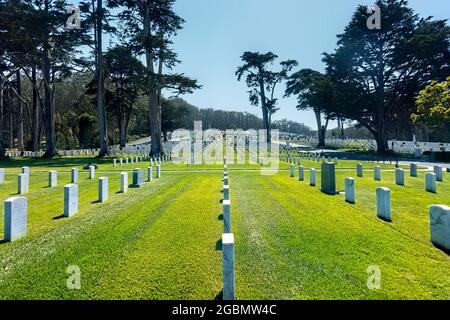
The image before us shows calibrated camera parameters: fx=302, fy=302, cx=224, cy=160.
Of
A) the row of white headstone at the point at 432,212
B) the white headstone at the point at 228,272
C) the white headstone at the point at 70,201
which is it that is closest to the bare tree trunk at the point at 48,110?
the white headstone at the point at 70,201

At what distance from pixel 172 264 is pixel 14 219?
12.5ft

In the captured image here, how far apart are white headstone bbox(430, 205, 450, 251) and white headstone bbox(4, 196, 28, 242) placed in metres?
8.73

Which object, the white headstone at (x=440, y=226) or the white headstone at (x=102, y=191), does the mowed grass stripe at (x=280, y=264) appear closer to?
the white headstone at (x=440, y=226)

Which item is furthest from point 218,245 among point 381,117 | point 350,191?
point 381,117

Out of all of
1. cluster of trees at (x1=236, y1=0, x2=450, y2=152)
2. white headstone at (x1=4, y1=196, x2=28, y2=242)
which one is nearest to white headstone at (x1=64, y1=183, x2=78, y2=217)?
white headstone at (x1=4, y1=196, x2=28, y2=242)

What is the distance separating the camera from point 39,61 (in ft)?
123

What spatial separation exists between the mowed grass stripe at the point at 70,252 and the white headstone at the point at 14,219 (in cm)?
Answer: 33

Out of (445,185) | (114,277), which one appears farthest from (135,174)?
(445,185)

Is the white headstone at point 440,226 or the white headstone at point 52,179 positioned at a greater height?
the white headstone at point 52,179

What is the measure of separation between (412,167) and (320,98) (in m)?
30.4

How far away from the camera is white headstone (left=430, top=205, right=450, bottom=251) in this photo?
19.4 feet

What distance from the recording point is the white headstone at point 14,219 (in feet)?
20.7

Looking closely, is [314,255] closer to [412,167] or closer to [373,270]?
[373,270]

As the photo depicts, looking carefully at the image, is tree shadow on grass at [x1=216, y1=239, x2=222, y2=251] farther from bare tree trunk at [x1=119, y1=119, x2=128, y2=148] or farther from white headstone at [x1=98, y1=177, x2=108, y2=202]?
bare tree trunk at [x1=119, y1=119, x2=128, y2=148]
